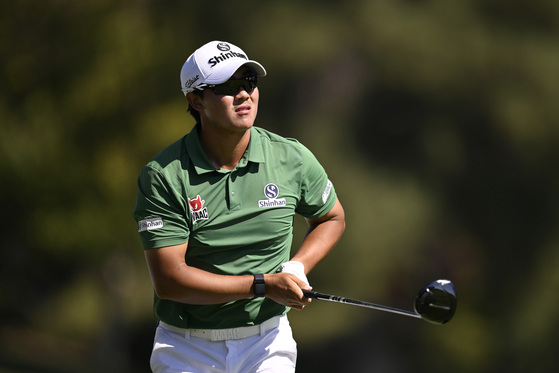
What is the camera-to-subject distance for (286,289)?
8.10ft

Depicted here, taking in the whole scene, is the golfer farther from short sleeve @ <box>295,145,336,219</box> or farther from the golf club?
the golf club

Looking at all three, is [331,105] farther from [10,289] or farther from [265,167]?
[10,289]

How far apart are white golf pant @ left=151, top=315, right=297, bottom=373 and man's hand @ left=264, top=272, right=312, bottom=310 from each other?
0.26 m

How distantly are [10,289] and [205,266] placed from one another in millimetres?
3234

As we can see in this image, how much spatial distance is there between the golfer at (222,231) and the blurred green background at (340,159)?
6.22 feet

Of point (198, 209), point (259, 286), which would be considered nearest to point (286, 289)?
point (259, 286)

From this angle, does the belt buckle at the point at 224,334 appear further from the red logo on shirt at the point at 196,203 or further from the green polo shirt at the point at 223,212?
the red logo on shirt at the point at 196,203

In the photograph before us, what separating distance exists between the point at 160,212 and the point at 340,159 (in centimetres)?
233

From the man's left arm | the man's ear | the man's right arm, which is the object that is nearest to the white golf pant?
the man's right arm

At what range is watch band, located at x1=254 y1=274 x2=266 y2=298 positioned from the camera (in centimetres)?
249

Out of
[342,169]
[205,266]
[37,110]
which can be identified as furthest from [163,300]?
[37,110]

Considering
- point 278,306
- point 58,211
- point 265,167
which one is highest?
point 265,167

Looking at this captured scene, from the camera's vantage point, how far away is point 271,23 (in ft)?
15.0

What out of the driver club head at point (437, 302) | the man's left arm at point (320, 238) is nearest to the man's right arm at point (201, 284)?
the man's left arm at point (320, 238)
